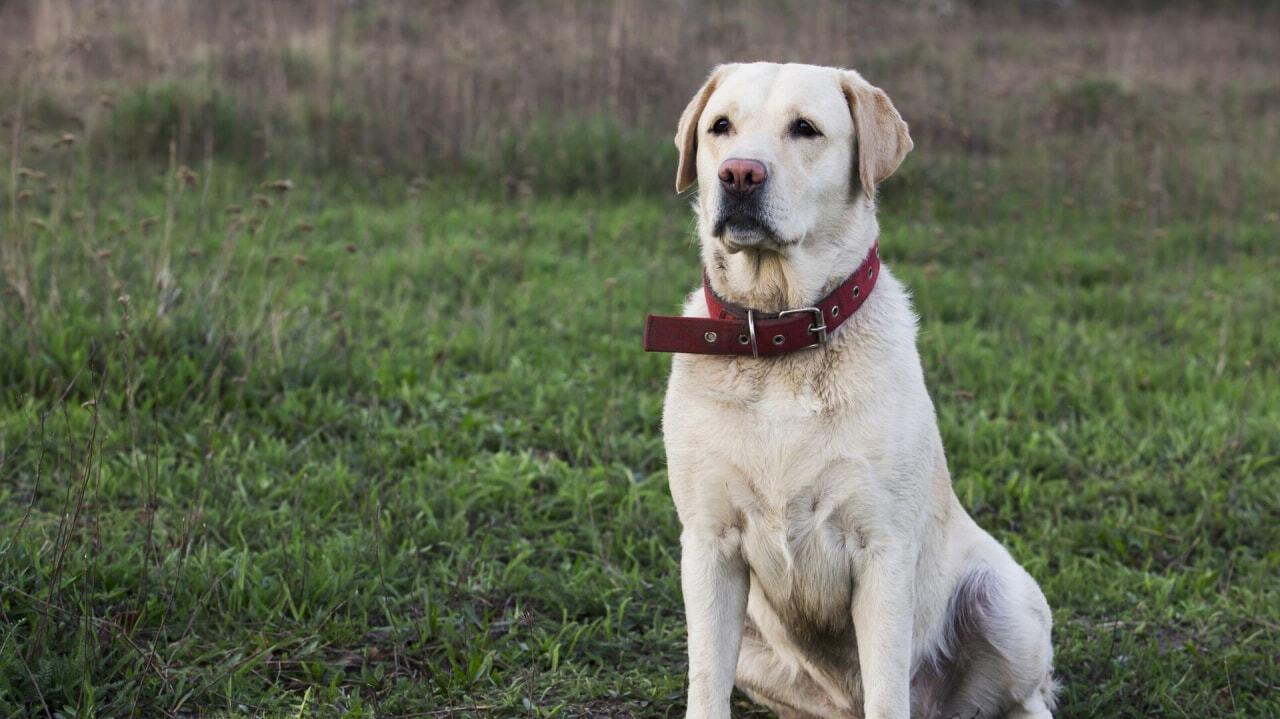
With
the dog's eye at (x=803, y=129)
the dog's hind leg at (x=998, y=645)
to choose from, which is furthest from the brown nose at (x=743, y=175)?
the dog's hind leg at (x=998, y=645)

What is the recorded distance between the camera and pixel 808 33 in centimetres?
1002

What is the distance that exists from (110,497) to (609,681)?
5.77ft

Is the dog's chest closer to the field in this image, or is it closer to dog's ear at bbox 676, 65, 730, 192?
dog's ear at bbox 676, 65, 730, 192

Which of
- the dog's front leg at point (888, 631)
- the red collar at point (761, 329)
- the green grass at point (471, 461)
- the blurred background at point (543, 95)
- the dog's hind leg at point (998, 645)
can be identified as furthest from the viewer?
the blurred background at point (543, 95)

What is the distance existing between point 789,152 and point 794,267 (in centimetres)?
27

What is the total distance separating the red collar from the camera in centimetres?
269

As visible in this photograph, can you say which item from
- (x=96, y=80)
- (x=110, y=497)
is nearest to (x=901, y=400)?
(x=110, y=497)

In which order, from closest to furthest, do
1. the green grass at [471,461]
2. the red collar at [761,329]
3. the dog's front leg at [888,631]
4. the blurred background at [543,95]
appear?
the dog's front leg at [888,631] → the red collar at [761,329] → the green grass at [471,461] → the blurred background at [543,95]

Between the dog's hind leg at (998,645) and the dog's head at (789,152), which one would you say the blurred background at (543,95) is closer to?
the dog's head at (789,152)

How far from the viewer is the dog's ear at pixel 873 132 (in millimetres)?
2740

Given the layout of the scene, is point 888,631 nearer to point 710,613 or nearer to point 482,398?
point 710,613

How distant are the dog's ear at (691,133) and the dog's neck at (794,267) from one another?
208 millimetres

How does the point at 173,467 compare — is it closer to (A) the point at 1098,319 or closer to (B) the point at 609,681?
(B) the point at 609,681

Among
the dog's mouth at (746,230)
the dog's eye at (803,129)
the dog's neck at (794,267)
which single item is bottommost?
the dog's neck at (794,267)
